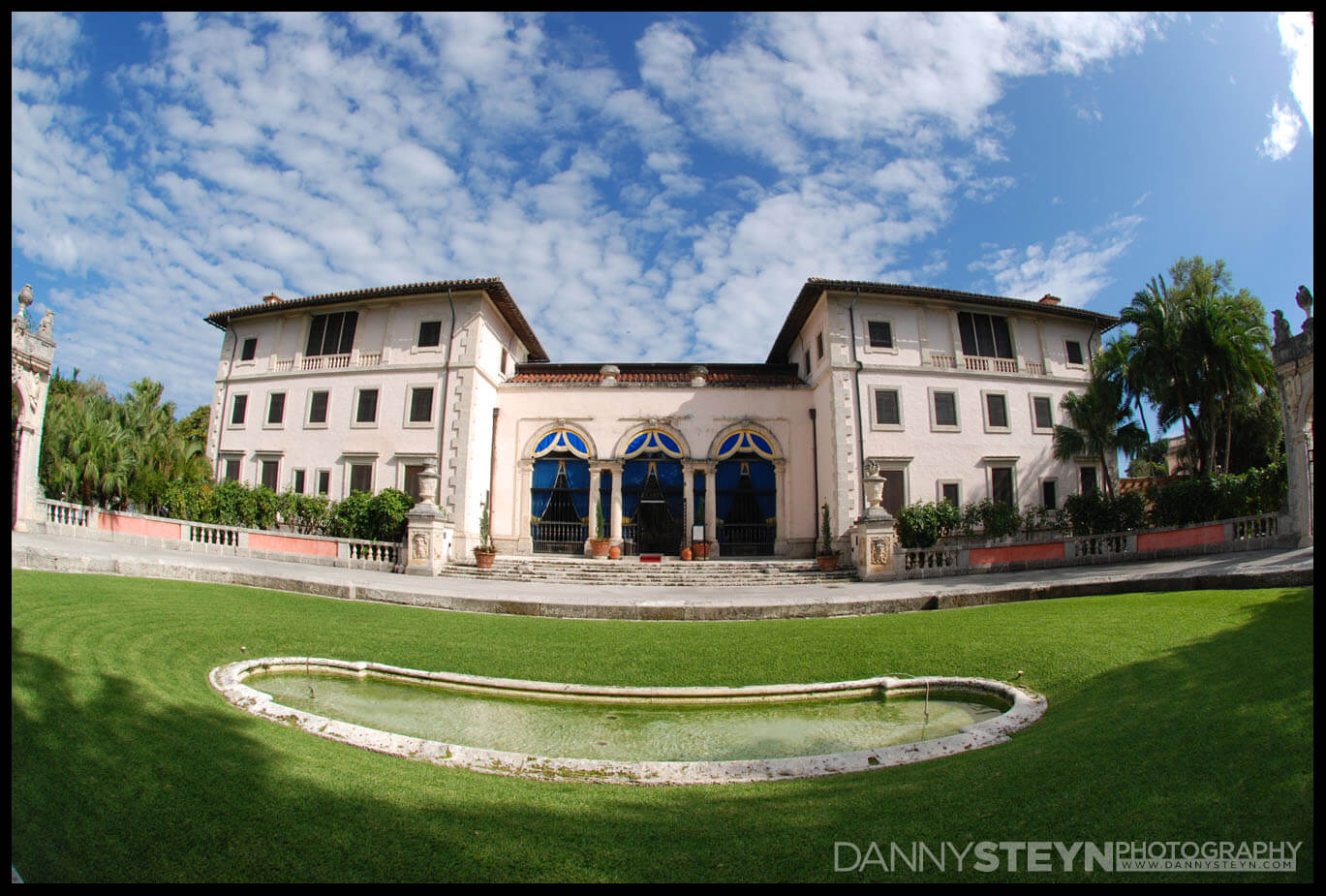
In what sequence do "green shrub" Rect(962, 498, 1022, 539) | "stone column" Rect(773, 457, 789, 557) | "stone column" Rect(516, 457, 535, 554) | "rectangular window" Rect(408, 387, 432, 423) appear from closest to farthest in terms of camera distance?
"green shrub" Rect(962, 498, 1022, 539) < "rectangular window" Rect(408, 387, 432, 423) < "stone column" Rect(773, 457, 789, 557) < "stone column" Rect(516, 457, 535, 554)

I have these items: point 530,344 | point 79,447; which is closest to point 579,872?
point 79,447

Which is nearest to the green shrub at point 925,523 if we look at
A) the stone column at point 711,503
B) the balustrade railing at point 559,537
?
the stone column at point 711,503

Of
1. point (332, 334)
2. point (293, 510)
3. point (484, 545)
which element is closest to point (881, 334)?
point (484, 545)

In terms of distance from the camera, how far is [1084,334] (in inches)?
993

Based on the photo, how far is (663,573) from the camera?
19.0 metres

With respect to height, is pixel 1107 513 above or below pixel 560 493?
below

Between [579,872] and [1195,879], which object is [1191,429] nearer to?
[1195,879]

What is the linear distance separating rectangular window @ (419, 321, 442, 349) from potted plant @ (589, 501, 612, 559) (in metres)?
8.91

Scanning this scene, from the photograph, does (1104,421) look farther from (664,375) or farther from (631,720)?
(631,720)

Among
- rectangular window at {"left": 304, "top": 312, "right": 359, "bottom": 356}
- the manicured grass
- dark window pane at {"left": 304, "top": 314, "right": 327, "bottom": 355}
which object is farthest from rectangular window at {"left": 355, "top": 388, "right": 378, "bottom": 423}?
the manicured grass

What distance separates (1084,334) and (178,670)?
29.9 meters

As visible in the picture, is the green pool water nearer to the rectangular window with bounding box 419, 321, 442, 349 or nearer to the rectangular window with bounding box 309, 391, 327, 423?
the rectangular window with bounding box 419, 321, 442, 349

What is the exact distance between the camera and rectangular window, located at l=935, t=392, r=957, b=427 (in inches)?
917

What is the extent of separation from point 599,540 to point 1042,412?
1781cm
